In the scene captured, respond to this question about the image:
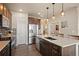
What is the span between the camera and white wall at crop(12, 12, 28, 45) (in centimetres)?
694

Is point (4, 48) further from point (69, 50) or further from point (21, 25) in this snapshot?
point (21, 25)

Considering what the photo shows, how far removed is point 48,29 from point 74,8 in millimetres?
4427

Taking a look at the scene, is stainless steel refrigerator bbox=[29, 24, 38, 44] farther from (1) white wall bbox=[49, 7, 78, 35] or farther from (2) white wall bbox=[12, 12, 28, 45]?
(1) white wall bbox=[49, 7, 78, 35]

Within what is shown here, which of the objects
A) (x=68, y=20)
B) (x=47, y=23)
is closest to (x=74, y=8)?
(x=68, y=20)

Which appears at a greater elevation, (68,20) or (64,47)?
(68,20)

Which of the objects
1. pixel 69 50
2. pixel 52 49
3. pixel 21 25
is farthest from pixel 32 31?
pixel 69 50

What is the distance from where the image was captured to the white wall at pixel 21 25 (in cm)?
694

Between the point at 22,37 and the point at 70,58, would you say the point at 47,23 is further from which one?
the point at 70,58

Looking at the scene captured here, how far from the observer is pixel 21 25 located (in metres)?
7.21

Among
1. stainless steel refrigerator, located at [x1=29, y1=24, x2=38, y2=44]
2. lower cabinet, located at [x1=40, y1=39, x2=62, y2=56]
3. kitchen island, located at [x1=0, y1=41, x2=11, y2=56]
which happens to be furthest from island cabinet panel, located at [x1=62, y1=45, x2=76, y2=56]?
stainless steel refrigerator, located at [x1=29, y1=24, x2=38, y2=44]

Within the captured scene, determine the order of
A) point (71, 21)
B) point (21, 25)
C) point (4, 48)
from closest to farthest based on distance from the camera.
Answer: point (4, 48) → point (71, 21) → point (21, 25)

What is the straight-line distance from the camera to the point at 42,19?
977 centimetres

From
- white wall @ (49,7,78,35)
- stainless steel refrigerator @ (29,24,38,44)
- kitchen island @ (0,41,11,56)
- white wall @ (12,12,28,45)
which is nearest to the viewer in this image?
kitchen island @ (0,41,11,56)

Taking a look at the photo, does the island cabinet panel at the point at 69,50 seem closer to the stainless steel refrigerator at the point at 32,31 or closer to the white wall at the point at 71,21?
the white wall at the point at 71,21
